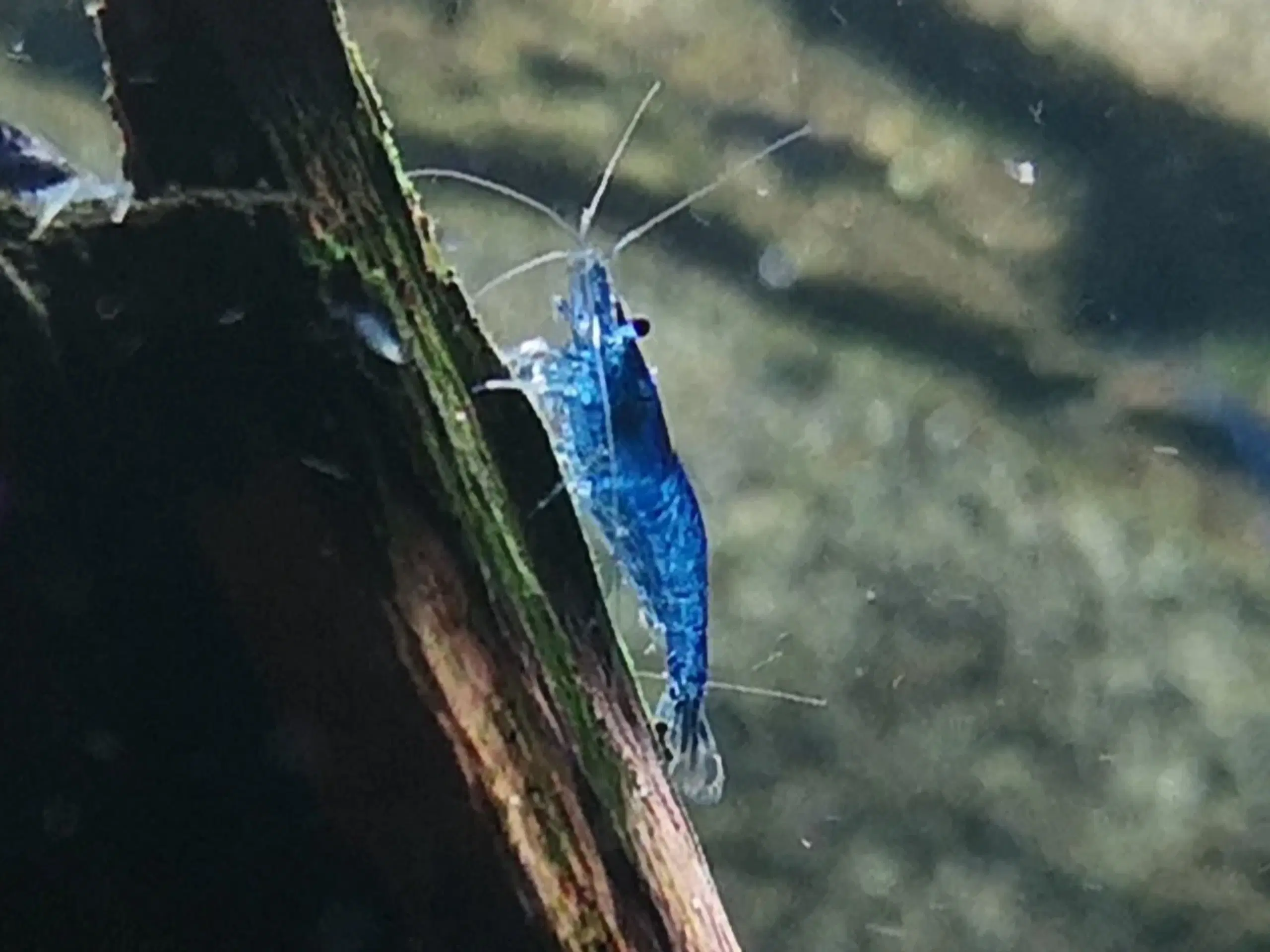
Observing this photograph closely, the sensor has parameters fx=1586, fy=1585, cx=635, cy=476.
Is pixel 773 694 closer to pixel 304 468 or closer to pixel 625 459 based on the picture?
pixel 625 459

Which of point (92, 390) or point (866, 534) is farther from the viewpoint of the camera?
point (866, 534)

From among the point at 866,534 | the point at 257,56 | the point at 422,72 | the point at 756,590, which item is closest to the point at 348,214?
the point at 257,56

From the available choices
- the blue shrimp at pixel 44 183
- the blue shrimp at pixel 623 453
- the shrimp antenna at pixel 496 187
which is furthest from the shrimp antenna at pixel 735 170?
the blue shrimp at pixel 44 183

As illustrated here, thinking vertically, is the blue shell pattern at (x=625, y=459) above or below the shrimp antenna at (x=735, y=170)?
above

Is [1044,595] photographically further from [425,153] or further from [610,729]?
[610,729]

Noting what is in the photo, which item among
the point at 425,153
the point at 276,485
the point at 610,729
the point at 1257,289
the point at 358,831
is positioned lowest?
the point at 1257,289

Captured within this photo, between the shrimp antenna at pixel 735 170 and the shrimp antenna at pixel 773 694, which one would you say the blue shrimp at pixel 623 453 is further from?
the shrimp antenna at pixel 735 170

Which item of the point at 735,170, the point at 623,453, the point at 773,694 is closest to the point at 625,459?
the point at 623,453
